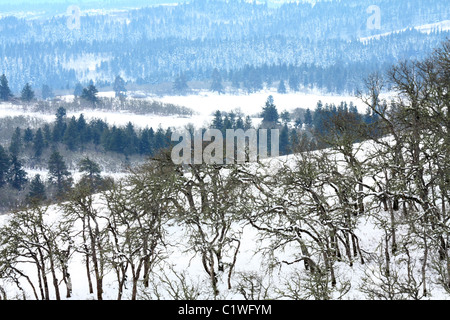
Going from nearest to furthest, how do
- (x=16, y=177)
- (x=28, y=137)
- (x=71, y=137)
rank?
(x=16, y=177)
(x=71, y=137)
(x=28, y=137)

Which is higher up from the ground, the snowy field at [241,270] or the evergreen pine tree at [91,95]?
the evergreen pine tree at [91,95]

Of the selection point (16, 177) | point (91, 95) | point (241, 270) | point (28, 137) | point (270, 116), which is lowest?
point (241, 270)

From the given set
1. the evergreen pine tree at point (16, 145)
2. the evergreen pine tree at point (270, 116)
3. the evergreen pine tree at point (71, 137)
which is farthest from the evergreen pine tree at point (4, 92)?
the evergreen pine tree at point (270, 116)

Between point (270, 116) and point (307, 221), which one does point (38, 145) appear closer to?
point (270, 116)

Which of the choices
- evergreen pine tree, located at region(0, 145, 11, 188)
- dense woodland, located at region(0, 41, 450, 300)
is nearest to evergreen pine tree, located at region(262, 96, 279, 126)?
evergreen pine tree, located at region(0, 145, 11, 188)

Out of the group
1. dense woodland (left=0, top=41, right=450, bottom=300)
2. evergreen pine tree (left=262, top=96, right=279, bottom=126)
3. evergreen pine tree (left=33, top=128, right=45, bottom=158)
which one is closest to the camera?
dense woodland (left=0, top=41, right=450, bottom=300)

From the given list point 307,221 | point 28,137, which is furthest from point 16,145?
point 307,221

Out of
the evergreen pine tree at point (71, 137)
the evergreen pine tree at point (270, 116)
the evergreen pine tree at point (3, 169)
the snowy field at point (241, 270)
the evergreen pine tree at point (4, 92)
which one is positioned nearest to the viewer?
the snowy field at point (241, 270)

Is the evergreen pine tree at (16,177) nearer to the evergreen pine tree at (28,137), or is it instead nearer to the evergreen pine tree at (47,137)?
the evergreen pine tree at (47,137)

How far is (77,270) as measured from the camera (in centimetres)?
3212

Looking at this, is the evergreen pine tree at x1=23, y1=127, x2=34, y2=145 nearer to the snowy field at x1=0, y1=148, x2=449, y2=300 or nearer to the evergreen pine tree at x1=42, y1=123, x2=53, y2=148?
the evergreen pine tree at x1=42, y1=123, x2=53, y2=148

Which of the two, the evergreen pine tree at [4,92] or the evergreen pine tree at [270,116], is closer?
→ the evergreen pine tree at [270,116]

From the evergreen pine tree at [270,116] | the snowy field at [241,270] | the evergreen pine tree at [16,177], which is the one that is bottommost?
the snowy field at [241,270]
